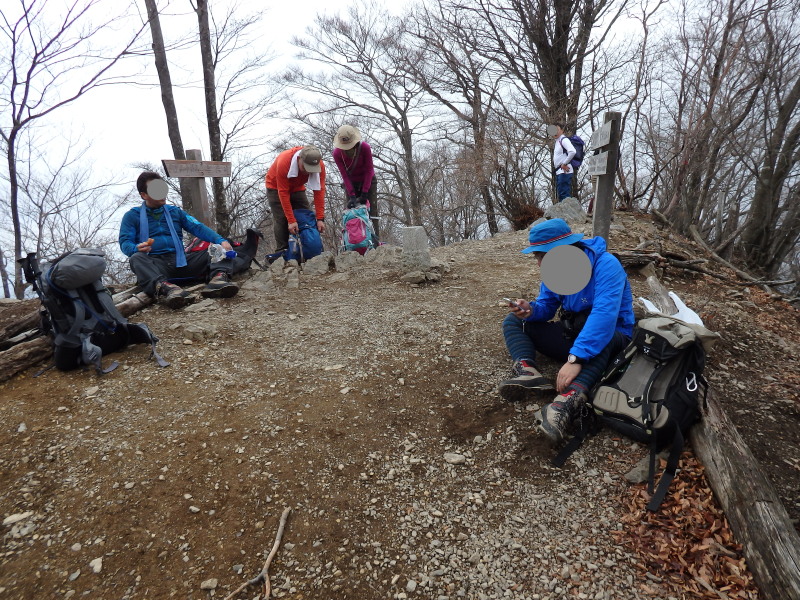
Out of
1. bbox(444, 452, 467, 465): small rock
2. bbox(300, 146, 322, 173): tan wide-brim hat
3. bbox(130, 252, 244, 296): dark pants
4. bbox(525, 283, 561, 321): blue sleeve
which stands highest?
bbox(300, 146, 322, 173): tan wide-brim hat

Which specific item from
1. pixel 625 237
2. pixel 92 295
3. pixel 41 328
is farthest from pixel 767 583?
pixel 625 237

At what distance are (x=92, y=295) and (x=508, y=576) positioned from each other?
11.5 feet

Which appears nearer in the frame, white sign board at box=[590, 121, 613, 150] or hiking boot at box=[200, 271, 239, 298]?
white sign board at box=[590, 121, 613, 150]

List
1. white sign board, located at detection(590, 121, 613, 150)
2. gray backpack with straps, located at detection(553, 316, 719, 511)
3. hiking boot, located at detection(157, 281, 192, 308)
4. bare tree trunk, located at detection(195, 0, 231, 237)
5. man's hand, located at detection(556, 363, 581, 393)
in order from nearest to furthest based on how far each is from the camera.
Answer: gray backpack with straps, located at detection(553, 316, 719, 511) → man's hand, located at detection(556, 363, 581, 393) → white sign board, located at detection(590, 121, 613, 150) → hiking boot, located at detection(157, 281, 192, 308) → bare tree trunk, located at detection(195, 0, 231, 237)

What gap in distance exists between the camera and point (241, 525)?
6.40 feet

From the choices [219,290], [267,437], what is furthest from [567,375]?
[219,290]

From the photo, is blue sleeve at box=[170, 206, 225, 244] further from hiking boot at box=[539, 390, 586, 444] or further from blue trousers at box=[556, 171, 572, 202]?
blue trousers at box=[556, 171, 572, 202]

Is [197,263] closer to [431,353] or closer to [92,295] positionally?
[92,295]

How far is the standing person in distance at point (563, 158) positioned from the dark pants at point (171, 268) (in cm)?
584

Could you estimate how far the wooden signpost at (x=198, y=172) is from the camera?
595cm

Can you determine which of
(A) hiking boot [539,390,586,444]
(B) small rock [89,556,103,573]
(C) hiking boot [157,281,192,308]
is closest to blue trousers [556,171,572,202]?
(A) hiking boot [539,390,586,444]

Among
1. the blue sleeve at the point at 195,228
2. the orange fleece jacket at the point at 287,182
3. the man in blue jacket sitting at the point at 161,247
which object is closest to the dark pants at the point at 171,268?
the man in blue jacket sitting at the point at 161,247

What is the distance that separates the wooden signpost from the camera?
5.95 meters

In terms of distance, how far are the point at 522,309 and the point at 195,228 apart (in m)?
3.83
